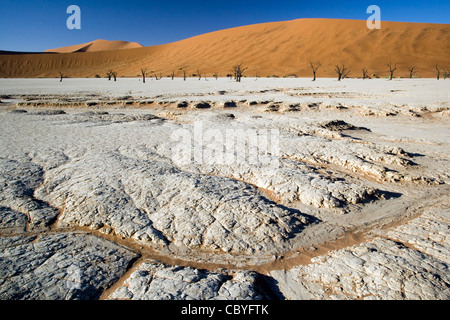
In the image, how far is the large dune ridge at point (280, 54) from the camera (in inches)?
1375

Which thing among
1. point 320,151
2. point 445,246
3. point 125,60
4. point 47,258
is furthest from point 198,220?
point 125,60

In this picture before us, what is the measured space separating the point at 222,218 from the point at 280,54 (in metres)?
42.4

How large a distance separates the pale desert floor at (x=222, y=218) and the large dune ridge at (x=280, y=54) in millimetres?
31178

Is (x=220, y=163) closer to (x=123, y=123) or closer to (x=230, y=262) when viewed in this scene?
(x=230, y=262)

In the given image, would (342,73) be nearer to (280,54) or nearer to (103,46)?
(280,54)

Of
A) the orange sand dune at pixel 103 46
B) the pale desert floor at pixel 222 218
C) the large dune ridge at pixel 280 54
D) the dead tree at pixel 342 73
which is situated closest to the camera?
the pale desert floor at pixel 222 218

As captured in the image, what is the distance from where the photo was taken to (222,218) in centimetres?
218

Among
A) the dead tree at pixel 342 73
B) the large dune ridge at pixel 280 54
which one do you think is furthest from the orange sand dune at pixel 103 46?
the dead tree at pixel 342 73

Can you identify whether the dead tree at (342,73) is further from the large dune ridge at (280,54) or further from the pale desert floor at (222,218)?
the pale desert floor at (222,218)

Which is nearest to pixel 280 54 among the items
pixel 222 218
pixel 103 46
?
pixel 222 218

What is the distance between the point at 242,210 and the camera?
226cm

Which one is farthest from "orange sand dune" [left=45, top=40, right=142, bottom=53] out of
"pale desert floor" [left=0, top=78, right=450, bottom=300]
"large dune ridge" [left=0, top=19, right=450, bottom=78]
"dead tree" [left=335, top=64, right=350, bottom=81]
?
"pale desert floor" [left=0, top=78, right=450, bottom=300]

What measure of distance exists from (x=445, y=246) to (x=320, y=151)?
2.14 m

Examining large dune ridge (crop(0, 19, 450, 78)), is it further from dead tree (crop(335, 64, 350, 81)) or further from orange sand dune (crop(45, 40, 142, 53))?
orange sand dune (crop(45, 40, 142, 53))
